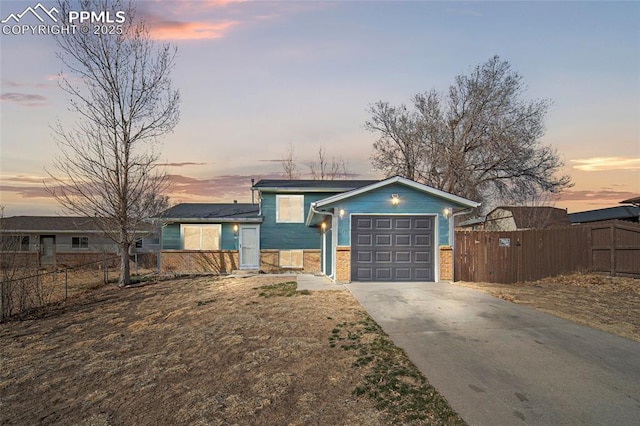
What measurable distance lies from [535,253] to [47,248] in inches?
1268

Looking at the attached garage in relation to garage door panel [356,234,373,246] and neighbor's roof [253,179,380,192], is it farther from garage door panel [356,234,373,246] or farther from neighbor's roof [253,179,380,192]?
neighbor's roof [253,179,380,192]

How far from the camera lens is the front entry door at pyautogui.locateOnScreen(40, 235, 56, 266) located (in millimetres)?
28781

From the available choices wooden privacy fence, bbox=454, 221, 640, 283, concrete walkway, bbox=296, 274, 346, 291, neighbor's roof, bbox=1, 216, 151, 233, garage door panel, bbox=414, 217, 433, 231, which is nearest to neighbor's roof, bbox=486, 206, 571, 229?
wooden privacy fence, bbox=454, 221, 640, 283

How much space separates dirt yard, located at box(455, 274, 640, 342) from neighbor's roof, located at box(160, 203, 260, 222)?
11554 mm

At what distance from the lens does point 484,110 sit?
27.0 meters

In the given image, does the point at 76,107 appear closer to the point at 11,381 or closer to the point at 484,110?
the point at 11,381

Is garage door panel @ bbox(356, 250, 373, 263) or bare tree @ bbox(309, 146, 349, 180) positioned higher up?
bare tree @ bbox(309, 146, 349, 180)

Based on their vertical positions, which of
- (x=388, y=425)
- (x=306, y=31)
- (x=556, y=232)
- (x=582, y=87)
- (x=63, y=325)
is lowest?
(x=63, y=325)

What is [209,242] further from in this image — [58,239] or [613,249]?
[58,239]

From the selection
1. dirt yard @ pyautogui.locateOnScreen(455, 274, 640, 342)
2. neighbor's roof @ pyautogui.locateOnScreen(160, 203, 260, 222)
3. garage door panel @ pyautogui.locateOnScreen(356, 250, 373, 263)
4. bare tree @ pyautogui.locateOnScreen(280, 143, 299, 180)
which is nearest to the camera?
dirt yard @ pyautogui.locateOnScreen(455, 274, 640, 342)

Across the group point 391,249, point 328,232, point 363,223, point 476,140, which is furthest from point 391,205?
point 476,140

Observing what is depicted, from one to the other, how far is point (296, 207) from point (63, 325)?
1215cm

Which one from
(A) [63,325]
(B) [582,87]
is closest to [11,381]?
(A) [63,325]

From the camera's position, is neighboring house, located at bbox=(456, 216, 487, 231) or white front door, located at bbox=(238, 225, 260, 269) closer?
white front door, located at bbox=(238, 225, 260, 269)
